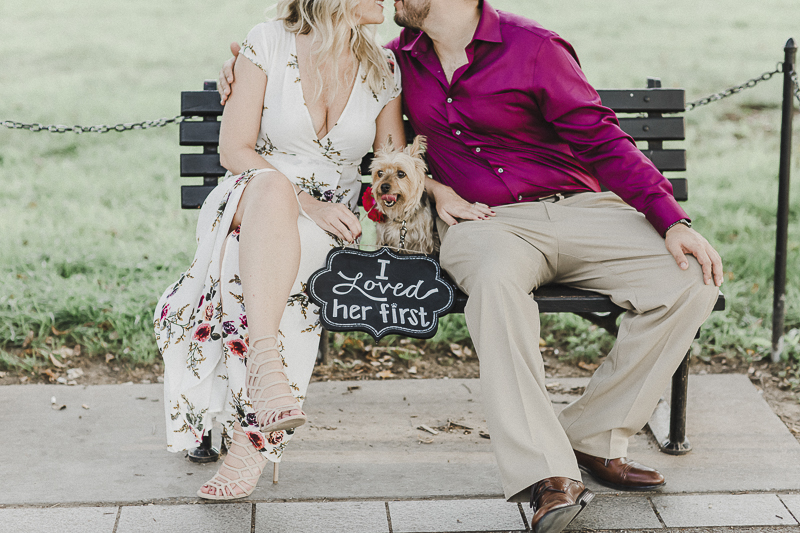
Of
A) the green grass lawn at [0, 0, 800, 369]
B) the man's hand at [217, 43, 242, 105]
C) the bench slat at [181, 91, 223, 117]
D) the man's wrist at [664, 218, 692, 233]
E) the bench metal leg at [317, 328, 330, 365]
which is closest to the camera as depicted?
the man's wrist at [664, 218, 692, 233]

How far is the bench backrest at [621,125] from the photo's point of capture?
11.8ft

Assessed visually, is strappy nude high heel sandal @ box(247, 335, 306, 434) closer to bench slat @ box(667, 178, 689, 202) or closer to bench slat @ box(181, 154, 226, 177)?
bench slat @ box(181, 154, 226, 177)

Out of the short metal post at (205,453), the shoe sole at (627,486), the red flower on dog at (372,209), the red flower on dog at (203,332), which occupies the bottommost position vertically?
the shoe sole at (627,486)

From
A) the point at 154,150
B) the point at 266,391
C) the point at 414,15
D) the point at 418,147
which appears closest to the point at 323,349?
the point at 418,147

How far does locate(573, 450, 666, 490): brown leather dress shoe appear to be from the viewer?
9.29 ft

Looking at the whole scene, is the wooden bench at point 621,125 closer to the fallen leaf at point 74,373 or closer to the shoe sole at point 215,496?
the fallen leaf at point 74,373

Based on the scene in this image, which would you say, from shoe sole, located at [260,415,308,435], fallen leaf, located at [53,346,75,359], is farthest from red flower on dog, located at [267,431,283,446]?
fallen leaf, located at [53,346,75,359]

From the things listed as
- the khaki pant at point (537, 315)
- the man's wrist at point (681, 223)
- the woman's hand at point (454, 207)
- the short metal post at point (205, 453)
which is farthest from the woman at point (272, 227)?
the man's wrist at point (681, 223)

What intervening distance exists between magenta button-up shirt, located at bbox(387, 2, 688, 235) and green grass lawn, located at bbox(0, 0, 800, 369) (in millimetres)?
1154

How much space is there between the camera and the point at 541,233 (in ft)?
9.86

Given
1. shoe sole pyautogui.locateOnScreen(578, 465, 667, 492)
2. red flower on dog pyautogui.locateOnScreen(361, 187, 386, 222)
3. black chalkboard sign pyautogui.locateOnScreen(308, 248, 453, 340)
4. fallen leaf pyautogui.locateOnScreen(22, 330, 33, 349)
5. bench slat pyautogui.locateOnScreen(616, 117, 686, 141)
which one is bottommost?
shoe sole pyautogui.locateOnScreen(578, 465, 667, 492)

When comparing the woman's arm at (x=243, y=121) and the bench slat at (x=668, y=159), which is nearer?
the woman's arm at (x=243, y=121)

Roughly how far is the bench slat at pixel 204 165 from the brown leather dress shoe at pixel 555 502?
6.65 feet

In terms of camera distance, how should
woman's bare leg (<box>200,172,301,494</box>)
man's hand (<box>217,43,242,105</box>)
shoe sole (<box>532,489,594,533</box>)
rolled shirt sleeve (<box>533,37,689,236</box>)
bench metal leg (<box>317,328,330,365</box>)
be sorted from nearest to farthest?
shoe sole (<box>532,489,594,533</box>) → woman's bare leg (<box>200,172,301,494</box>) → rolled shirt sleeve (<box>533,37,689,236</box>) → man's hand (<box>217,43,242,105</box>) → bench metal leg (<box>317,328,330,365</box>)
